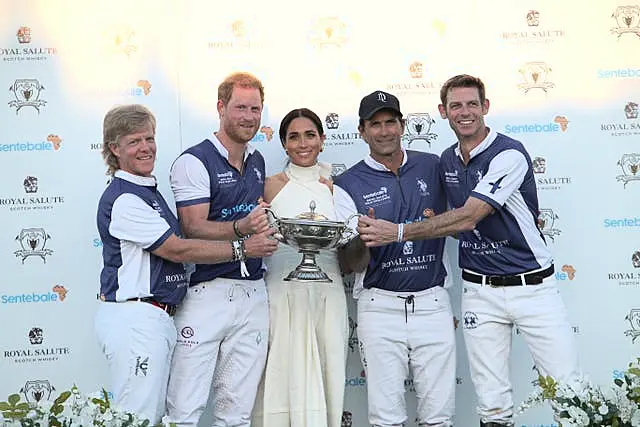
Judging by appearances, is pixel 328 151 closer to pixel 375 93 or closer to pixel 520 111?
pixel 375 93

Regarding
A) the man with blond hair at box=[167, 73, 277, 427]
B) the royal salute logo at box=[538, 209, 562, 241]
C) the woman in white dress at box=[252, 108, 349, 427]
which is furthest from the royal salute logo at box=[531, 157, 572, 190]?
the man with blond hair at box=[167, 73, 277, 427]

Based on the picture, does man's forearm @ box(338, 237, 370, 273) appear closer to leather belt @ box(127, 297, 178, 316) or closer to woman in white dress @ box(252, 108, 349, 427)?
woman in white dress @ box(252, 108, 349, 427)

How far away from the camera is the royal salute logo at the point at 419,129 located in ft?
16.5

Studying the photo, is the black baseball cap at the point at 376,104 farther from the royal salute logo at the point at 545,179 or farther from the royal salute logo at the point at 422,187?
the royal salute logo at the point at 545,179

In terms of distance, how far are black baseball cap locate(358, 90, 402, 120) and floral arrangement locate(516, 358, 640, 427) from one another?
2059mm

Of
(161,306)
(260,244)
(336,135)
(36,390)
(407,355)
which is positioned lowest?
(36,390)

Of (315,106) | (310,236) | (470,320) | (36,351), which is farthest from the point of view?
(315,106)

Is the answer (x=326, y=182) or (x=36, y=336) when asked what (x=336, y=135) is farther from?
(x=36, y=336)

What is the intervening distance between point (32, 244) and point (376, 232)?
2.07 m

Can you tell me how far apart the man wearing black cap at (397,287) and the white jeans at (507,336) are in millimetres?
163

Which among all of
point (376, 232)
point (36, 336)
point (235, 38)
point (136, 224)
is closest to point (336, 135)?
point (235, 38)

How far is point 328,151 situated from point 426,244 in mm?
943

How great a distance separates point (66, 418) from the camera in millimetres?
2664

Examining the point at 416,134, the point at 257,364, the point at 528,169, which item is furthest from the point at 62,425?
the point at 416,134
